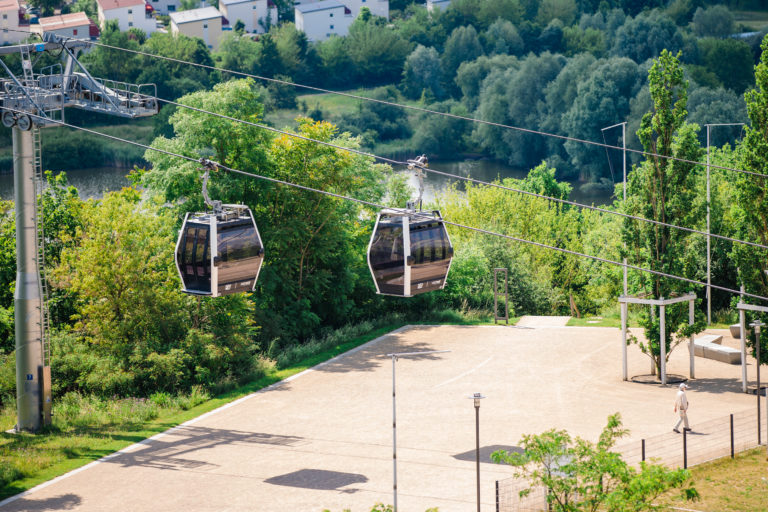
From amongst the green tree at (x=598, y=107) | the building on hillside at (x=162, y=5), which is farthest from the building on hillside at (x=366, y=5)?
the green tree at (x=598, y=107)

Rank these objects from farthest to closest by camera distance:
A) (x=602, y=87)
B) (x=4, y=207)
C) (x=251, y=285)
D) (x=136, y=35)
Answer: (x=136, y=35), (x=602, y=87), (x=4, y=207), (x=251, y=285)

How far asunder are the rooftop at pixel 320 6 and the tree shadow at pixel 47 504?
139 metres

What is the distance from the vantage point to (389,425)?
26.6m

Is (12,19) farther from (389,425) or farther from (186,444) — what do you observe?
(389,425)

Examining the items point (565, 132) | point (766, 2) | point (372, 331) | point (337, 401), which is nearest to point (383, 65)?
point (565, 132)

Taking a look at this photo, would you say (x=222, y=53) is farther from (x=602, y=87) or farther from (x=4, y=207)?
(x=4, y=207)

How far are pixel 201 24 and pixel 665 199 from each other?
12350 cm

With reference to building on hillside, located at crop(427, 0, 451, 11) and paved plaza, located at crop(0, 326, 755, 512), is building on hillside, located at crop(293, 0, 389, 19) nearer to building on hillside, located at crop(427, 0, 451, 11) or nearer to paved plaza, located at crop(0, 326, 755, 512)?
building on hillside, located at crop(427, 0, 451, 11)

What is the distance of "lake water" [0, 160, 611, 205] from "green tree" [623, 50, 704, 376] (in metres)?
47.8

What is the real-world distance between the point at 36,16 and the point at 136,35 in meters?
16.1

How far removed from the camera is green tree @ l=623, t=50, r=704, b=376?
29781 millimetres

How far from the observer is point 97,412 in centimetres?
2831

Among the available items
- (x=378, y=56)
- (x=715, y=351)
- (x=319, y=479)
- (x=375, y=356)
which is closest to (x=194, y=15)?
(x=378, y=56)

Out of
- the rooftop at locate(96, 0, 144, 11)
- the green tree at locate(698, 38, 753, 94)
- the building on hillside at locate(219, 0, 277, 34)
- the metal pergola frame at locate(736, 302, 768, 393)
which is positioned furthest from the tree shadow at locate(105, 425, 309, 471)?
the building on hillside at locate(219, 0, 277, 34)
